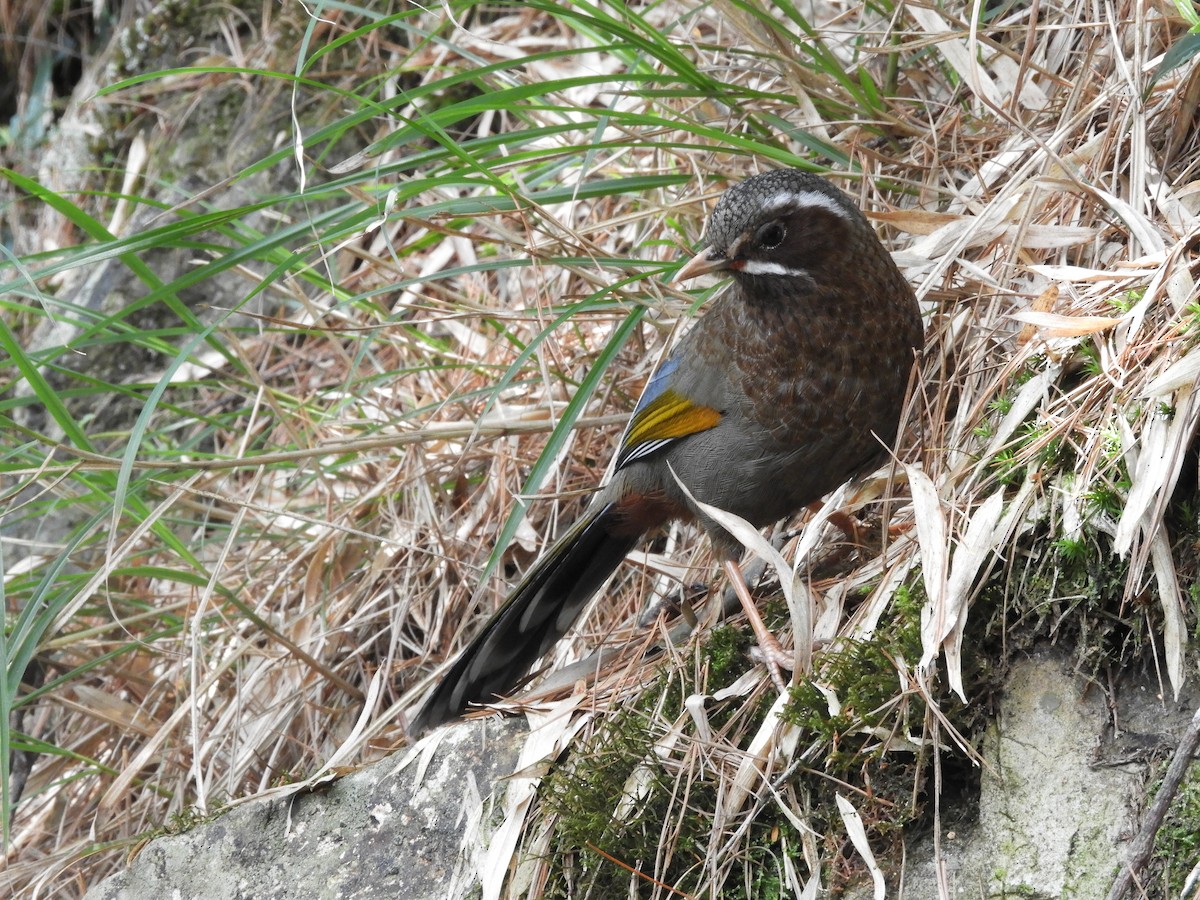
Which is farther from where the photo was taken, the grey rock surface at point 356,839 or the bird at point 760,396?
the bird at point 760,396

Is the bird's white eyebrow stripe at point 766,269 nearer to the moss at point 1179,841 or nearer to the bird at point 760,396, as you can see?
the bird at point 760,396

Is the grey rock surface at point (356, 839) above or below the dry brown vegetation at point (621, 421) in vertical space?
below

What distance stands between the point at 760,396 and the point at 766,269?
1.15ft

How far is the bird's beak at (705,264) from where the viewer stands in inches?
133

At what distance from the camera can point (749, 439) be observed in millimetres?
3420

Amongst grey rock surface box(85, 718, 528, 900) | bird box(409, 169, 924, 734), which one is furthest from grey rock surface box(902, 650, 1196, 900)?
grey rock surface box(85, 718, 528, 900)

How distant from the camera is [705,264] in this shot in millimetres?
3389

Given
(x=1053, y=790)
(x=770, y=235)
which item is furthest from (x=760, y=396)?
(x=1053, y=790)

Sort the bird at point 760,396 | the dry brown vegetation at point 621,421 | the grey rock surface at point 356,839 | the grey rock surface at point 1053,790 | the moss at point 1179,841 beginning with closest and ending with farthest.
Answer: the moss at point 1179,841 → the grey rock surface at point 1053,790 → the dry brown vegetation at point 621,421 → the grey rock surface at point 356,839 → the bird at point 760,396

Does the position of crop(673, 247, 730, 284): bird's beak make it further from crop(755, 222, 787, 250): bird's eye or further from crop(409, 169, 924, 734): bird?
crop(755, 222, 787, 250): bird's eye

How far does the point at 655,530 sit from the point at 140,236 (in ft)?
5.53

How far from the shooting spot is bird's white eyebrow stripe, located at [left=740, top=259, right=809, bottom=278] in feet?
11.1

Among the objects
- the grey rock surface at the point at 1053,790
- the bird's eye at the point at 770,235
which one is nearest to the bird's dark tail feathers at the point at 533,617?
the bird's eye at the point at 770,235

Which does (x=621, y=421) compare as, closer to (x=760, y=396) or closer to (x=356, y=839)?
(x=760, y=396)
